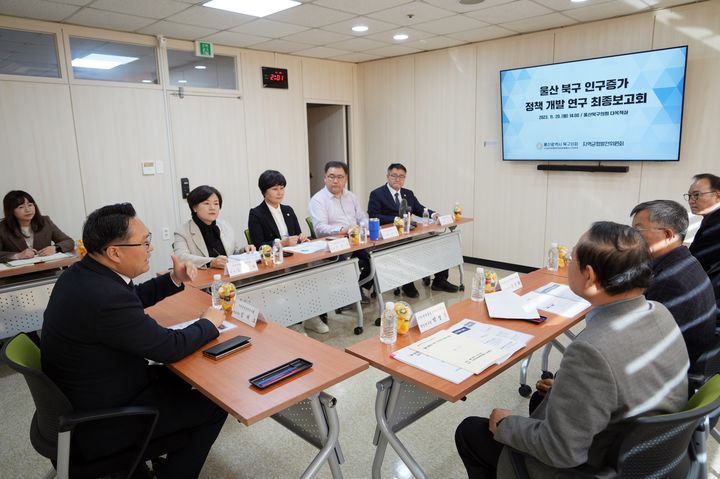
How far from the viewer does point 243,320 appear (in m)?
2.14

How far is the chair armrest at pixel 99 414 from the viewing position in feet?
4.74

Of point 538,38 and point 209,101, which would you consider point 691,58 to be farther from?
point 209,101

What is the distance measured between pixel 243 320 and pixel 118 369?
618 millimetres

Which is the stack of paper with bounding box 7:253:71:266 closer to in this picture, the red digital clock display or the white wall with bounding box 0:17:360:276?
the white wall with bounding box 0:17:360:276

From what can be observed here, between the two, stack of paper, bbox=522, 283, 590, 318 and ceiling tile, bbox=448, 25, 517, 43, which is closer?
stack of paper, bbox=522, 283, 590, 318

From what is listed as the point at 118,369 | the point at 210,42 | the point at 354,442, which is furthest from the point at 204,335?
the point at 210,42

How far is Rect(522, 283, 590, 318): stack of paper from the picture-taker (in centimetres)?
221

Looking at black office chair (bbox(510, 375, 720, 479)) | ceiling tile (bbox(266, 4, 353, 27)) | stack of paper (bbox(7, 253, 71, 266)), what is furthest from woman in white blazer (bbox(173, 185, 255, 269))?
black office chair (bbox(510, 375, 720, 479))

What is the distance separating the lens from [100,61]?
4742 mm

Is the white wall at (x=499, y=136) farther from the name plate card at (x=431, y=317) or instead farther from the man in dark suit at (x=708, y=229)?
the name plate card at (x=431, y=317)

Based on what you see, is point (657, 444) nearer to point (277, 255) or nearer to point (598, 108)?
point (277, 255)

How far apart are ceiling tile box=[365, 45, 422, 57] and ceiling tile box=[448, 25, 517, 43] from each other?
80 cm

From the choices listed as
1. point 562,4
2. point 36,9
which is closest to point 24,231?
point 36,9

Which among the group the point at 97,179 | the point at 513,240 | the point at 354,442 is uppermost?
the point at 97,179
